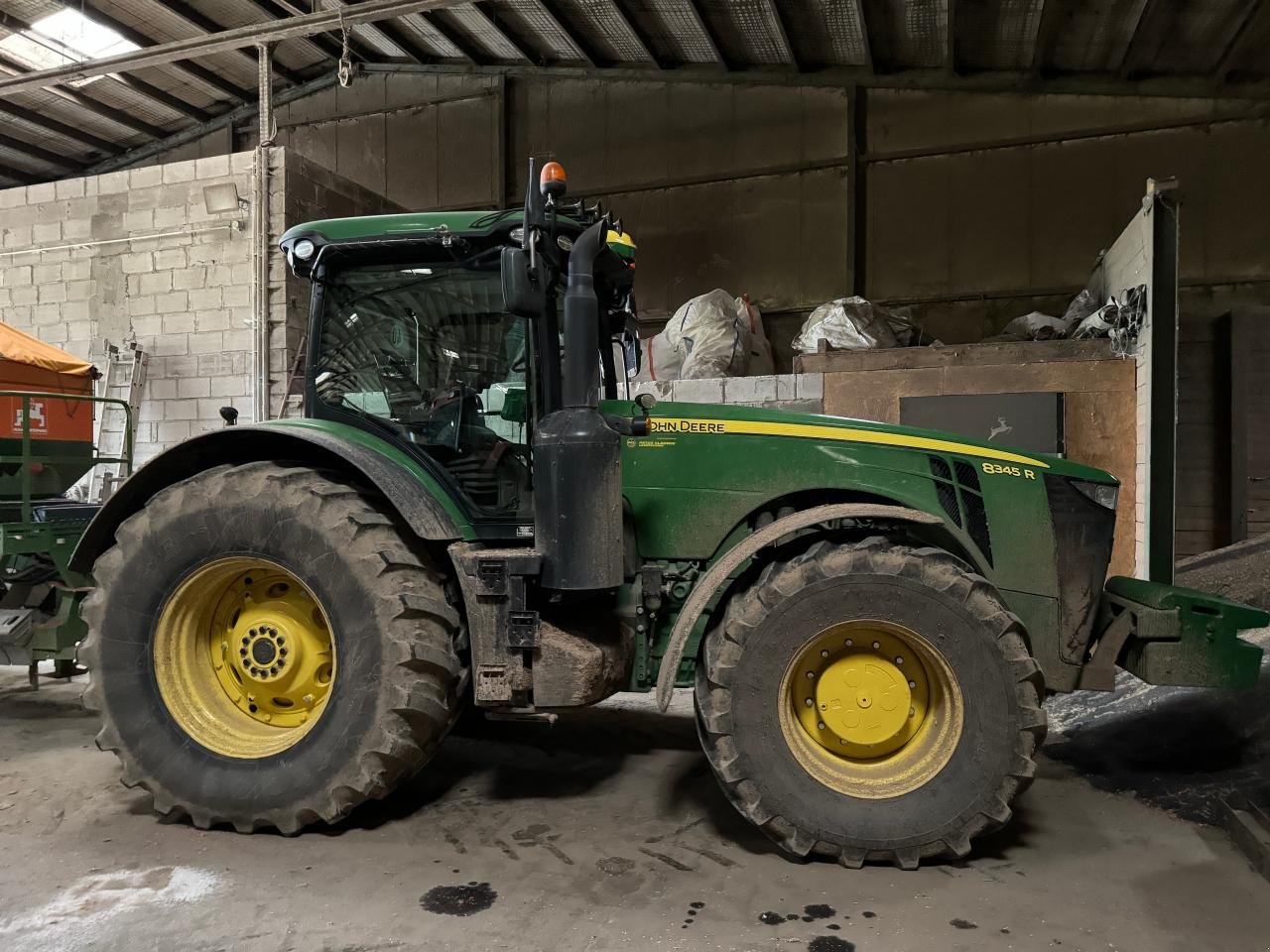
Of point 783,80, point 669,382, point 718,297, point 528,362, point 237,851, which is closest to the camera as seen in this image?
point 237,851

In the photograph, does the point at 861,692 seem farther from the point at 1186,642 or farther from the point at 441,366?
the point at 441,366

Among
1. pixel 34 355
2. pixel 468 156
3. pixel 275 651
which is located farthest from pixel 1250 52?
pixel 34 355

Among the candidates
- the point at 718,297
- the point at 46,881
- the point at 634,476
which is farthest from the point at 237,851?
the point at 718,297

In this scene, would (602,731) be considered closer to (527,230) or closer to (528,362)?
(528,362)

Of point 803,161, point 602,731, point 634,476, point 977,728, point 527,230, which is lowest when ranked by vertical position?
point 602,731

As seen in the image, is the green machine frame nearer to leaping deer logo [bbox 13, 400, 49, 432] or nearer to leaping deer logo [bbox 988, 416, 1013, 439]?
leaping deer logo [bbox 13, 400, 49, 432]

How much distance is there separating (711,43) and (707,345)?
463cm

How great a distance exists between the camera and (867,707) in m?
3.04

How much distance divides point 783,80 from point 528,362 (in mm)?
9611

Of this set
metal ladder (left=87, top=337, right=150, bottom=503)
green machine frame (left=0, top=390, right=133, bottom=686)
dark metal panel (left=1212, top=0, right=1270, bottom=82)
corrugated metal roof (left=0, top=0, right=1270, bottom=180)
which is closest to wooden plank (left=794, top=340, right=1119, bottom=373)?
corrugated metal roof (left=0, top=0, right=1270, bottom=180)

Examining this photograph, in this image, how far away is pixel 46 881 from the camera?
114 inches

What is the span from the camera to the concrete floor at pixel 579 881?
254 cm

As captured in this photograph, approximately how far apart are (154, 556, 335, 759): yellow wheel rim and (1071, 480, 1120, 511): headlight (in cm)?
282

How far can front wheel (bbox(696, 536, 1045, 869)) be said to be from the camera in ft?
9.44
